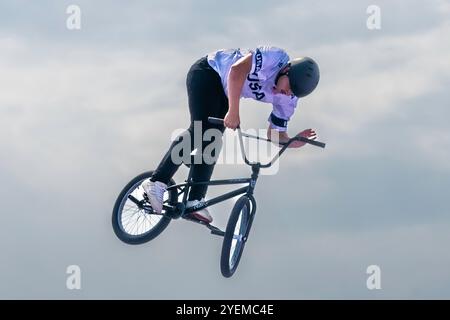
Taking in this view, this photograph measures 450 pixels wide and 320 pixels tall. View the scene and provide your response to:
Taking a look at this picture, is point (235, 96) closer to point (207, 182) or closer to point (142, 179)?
point (207, 182)

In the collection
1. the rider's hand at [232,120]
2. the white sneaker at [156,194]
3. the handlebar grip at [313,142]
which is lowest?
the white sneaker at [156,194]

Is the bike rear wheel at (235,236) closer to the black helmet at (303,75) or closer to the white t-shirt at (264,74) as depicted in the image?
the white t-shirt at (264,74)

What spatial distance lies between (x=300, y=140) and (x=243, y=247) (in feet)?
6.74

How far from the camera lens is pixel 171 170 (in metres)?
18.9

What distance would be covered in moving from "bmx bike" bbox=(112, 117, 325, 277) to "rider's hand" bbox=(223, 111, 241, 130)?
0.25 m

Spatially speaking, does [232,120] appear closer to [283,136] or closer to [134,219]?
[283,136]

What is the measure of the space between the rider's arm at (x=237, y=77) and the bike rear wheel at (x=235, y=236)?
173 centimetres

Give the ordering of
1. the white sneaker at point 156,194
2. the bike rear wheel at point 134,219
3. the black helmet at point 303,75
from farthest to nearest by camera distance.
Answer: the bike rear wheel at point 134,219
the white sneaker at point 156,194
the black helmet at point 303,75

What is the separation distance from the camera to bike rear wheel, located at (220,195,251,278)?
17.5 m

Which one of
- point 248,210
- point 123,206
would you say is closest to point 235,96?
point 248,210

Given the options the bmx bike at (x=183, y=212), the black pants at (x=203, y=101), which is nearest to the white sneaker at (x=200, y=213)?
the bmx bike at (x=183, y=212)

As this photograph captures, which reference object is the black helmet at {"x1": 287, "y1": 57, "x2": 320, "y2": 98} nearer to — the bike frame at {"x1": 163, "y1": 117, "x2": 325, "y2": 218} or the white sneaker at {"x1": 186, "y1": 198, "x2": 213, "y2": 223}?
the bike frame at {"x1": 163, "y1": 117, "x2": 325, "y2": 218}

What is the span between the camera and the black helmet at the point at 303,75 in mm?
17297

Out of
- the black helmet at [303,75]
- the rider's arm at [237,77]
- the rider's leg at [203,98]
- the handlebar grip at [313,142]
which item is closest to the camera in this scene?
the rider's arm at [237,77]
